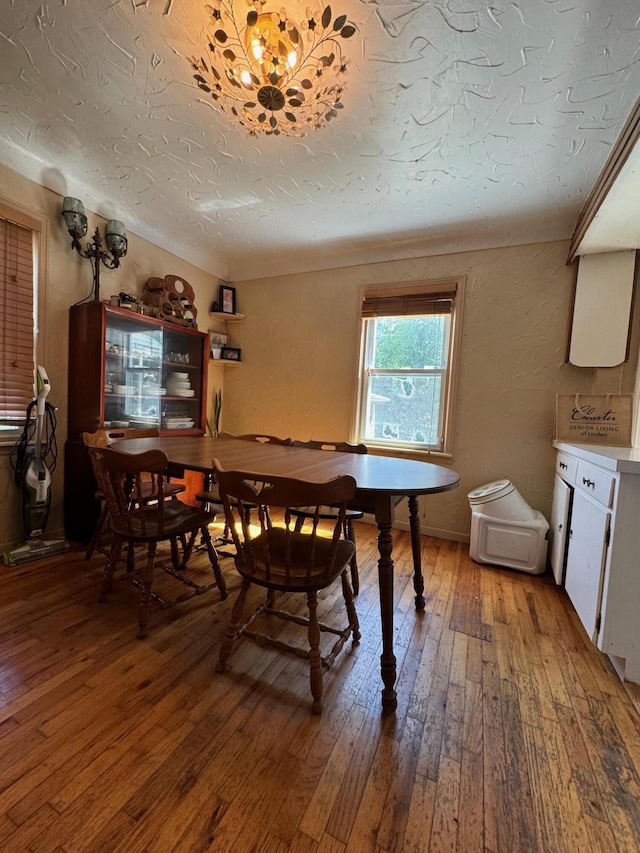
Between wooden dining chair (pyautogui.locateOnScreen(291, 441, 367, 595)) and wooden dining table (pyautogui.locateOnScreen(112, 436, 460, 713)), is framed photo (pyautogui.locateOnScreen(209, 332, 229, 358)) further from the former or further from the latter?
wooden dining chair (pyautogui.locateOnScreen(291, 441, 367, 595))


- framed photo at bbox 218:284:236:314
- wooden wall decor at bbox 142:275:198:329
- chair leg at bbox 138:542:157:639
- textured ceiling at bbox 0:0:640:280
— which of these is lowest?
chair leg at bbox 138:542:157:639

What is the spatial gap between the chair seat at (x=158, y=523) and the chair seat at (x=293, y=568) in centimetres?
46

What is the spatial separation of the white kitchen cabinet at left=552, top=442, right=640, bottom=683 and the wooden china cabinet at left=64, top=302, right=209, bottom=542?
301cm

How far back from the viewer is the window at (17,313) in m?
2.21

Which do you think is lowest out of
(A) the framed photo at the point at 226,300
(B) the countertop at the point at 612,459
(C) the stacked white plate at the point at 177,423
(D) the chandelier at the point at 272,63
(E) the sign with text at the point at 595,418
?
(C) the stacked white plate at the point at 177,423

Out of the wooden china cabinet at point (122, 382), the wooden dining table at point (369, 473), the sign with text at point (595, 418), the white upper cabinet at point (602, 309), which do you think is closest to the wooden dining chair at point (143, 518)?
the wooden dining table at point (369, 473)

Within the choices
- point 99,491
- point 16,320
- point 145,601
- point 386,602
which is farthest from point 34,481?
point 386,602

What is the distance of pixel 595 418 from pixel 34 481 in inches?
150

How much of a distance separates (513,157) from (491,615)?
260 centimetres

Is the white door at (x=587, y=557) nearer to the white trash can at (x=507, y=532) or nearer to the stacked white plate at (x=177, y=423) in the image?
the white trash can at (x=507, y=532)

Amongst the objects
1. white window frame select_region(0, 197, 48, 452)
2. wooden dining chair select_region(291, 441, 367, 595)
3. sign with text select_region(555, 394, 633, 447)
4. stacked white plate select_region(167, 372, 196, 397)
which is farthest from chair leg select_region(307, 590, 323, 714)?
stacked white plate select_region(167, 372, 196, 397)

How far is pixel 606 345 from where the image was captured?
2.42 m

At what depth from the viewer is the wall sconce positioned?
92.4 inches

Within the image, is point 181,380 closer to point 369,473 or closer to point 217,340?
point 217,340
